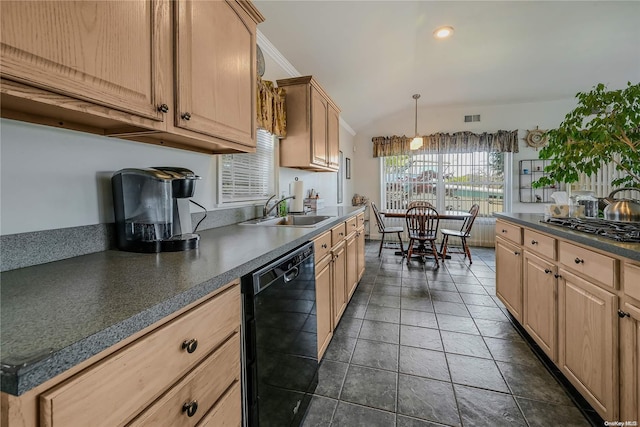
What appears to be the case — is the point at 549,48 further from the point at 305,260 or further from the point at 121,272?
the point at 121,272

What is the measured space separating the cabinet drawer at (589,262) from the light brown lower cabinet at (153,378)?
150cm

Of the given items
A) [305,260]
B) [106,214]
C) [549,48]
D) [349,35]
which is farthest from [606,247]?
[549,48]

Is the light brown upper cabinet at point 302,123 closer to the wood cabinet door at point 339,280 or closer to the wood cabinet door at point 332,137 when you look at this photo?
the wood cabinet door at point 332,137

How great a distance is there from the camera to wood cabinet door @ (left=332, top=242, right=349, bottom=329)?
6.86 ft

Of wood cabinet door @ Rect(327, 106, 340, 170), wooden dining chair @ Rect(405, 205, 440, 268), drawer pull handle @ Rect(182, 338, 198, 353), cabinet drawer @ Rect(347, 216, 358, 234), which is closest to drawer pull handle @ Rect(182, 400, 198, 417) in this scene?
drawer pull handle @ Rect(182, 338, 198, 353)

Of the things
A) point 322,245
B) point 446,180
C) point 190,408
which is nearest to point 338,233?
point 322,245

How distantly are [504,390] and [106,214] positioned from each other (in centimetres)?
219

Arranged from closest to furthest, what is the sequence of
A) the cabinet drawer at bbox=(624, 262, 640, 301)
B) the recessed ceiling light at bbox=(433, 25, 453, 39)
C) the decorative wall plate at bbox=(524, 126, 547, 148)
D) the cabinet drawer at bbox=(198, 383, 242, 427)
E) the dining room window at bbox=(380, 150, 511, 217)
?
the cabinet drawer at bbox=(198, 383, 242, 427) < the cabinet drawer at bbox=(624, 262, 640, 301) < the recessed ceiling light at bbox=(433, 25, 453, 39) < the decorative wall plate at bbox=(524, 126, 547, 148) < the dining room window at bbox=(380, 150, 511, 217)

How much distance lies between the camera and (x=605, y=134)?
4.59 ft

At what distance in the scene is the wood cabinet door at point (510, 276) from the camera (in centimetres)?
211

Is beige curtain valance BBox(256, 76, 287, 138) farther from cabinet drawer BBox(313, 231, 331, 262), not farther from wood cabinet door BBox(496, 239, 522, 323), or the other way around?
wood cabinet door BBox(496, 239, 522, 323)

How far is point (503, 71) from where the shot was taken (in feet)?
13.7

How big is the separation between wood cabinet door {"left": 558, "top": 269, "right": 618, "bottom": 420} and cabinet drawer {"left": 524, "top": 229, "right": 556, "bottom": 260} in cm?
14

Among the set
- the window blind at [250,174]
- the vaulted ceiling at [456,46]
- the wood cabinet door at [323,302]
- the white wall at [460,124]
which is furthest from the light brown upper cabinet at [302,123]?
the white wall at [460,124]
